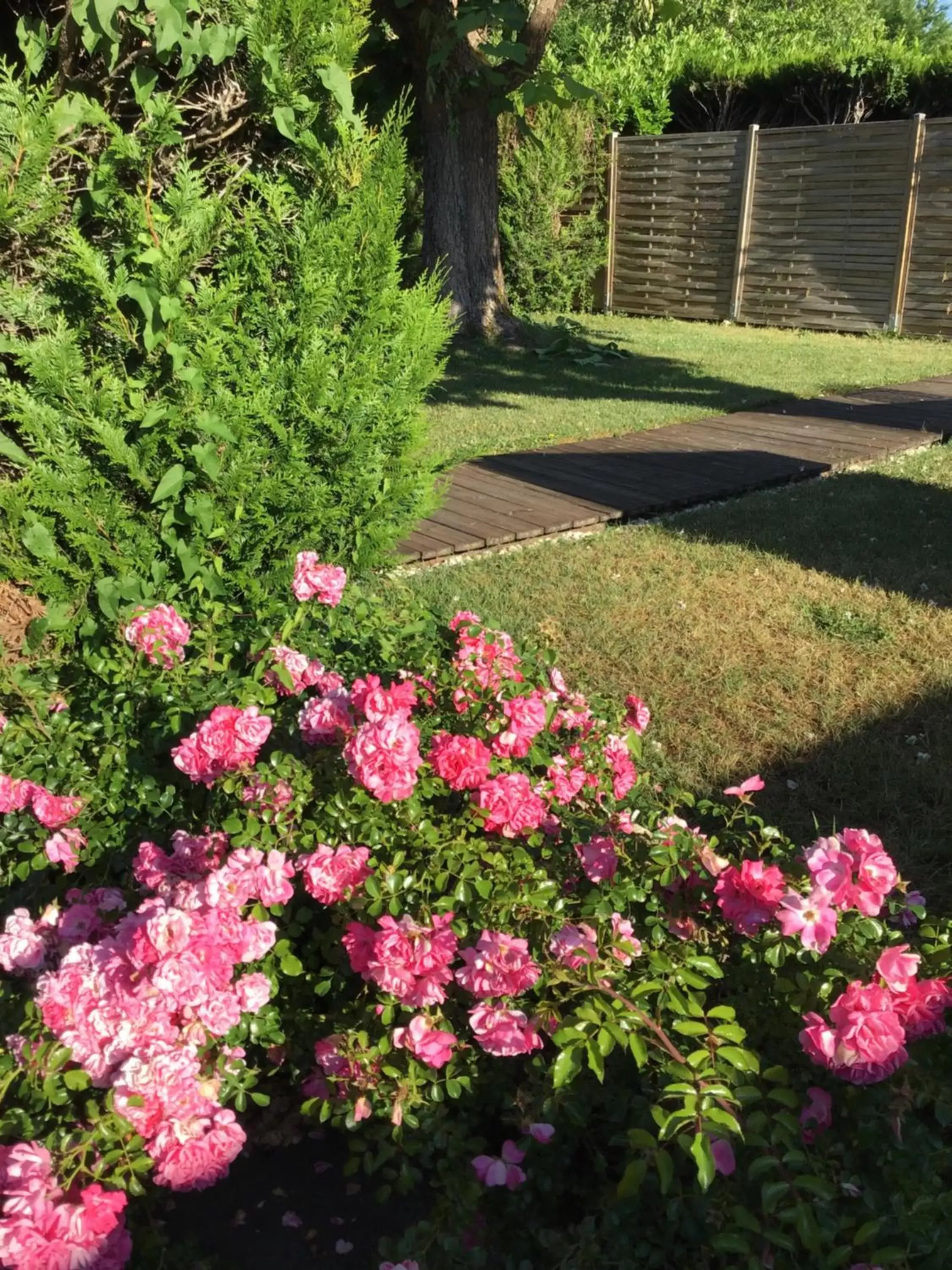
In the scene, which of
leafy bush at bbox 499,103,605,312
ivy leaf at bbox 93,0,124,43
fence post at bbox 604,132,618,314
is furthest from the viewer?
fence post at bbox 604,132,618,314

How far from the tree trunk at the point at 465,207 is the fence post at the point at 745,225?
4.03m

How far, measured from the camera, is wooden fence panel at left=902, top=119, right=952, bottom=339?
12250mm

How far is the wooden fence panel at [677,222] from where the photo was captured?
14.3 metres

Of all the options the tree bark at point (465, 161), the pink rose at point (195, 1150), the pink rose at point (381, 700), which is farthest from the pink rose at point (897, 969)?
the tree bark at point (465, 161)

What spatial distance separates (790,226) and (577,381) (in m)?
5.61

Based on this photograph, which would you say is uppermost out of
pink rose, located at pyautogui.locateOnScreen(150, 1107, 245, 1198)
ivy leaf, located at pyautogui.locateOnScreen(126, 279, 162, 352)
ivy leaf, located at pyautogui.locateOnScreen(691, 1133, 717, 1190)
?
ivy leaf, located at pyautogui.locateOnScreen(126, 279, 162, 352)

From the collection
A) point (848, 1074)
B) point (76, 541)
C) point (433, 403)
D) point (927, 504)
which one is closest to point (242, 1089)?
point (848, 1074)

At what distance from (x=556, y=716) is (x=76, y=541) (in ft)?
4.94

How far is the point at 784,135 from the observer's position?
13.6 meters

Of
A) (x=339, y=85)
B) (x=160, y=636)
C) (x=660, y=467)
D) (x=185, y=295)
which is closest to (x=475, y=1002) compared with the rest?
(x=160, y=636)

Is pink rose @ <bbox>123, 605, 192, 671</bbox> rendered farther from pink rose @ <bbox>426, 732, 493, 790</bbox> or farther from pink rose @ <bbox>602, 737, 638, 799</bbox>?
pink rose @ <bbox>602, 737, 638, 799</bbox>

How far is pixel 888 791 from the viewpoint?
2.95 metres

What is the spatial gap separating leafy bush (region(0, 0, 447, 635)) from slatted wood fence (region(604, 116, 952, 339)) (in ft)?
36.4

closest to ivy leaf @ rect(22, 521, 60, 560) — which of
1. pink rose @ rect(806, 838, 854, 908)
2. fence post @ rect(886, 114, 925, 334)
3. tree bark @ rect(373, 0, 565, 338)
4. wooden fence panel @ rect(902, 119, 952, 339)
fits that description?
pink rose @ rect(806, 838, 854, 908)
